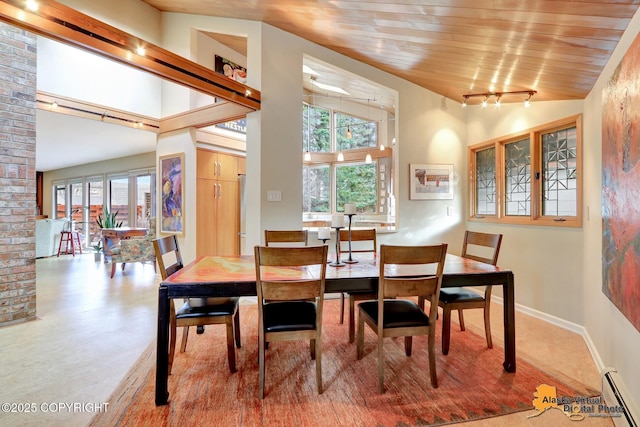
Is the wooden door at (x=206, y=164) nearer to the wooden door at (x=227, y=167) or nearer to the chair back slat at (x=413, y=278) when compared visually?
the wooden door at (x=227, y=167)

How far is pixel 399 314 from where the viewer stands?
2.04 meters

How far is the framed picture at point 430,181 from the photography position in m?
4.29

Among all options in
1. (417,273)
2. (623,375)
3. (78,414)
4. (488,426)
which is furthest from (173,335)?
(623,375)

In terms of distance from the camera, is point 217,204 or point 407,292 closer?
point 407,292

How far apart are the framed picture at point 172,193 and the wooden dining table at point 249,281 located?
7.82 ft

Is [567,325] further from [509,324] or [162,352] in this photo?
[162,352]

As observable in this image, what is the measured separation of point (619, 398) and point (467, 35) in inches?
102

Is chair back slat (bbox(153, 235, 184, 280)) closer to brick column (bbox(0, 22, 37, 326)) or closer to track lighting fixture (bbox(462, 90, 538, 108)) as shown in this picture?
brick column (bbox(0, 22, 37, 326))

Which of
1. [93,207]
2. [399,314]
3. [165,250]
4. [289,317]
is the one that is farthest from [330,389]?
[93,207]

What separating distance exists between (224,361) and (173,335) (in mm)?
427

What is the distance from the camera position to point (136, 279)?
4.97 meters

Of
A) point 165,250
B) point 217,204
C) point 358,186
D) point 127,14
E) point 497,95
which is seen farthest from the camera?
point 358,186

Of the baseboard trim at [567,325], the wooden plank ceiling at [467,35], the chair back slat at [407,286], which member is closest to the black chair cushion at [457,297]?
the chair back slat at [407,286]

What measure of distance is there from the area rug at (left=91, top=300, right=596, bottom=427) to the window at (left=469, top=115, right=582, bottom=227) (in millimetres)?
1666
